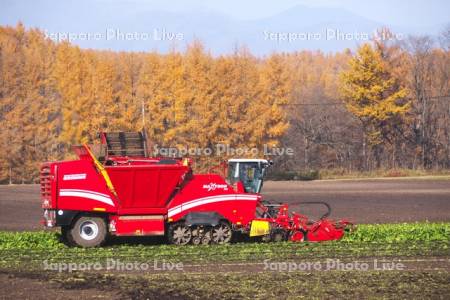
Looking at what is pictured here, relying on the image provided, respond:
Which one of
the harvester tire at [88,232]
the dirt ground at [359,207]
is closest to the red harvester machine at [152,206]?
the harvester tire at [88,232]

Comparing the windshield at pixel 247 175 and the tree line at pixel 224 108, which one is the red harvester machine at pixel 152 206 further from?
the tree line at pixel 224 108

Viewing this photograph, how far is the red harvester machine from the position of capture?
2044 centimetres

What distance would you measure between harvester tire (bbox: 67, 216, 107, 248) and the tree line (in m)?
42.1

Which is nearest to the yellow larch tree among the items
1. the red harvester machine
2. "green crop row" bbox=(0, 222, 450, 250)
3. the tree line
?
the tree line

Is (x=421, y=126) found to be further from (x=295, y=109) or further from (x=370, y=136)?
(x=295, y=109)

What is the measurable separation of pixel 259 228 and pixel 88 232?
4706mm

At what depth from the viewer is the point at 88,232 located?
20.7m

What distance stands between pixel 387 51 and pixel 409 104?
6.98m

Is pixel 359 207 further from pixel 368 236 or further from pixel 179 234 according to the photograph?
pixel 179 234

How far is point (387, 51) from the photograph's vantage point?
77312 mm

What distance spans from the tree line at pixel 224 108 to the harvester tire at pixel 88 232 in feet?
138

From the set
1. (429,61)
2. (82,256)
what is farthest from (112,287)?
(429,61)

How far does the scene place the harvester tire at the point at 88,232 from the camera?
67.4ft

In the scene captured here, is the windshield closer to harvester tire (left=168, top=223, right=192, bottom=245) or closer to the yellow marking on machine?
the yellow marking on machine
